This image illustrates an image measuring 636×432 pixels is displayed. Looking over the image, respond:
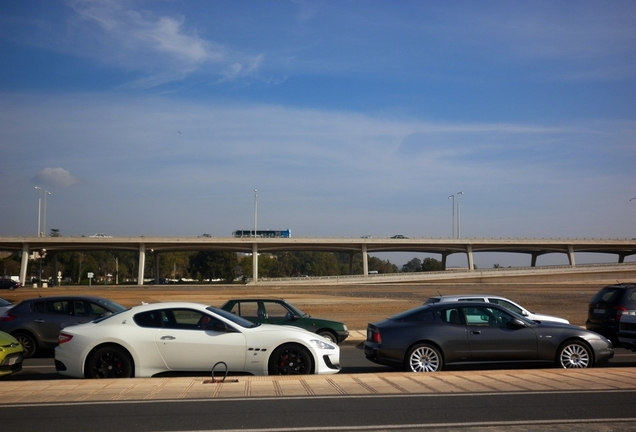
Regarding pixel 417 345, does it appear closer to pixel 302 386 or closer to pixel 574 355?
pixel 302 386

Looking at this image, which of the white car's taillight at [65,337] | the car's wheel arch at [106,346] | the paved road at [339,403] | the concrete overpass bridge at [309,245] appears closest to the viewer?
the paved road at [339,403]

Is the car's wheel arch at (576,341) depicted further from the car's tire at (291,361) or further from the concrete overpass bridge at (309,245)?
the concrete overpass bridge at (309,245)

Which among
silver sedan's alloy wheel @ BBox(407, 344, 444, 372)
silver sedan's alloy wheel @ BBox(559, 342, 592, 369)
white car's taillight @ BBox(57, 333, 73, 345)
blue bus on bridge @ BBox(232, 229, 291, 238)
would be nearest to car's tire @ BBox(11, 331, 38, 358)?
white car's taillight @ BBox(57, 333, 73, 345)

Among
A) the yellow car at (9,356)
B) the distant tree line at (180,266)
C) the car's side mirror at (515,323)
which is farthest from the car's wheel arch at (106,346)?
the distant tree line at (180,266)

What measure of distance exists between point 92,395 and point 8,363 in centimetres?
285

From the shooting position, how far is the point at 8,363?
11.7 meters

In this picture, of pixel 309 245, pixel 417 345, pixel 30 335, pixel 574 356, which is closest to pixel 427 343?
pixel 417 345

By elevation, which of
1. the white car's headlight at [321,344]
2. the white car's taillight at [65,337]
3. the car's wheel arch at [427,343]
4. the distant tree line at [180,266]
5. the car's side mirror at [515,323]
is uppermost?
the distant tree line at [180,266]

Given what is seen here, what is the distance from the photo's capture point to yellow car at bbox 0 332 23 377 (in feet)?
38.0

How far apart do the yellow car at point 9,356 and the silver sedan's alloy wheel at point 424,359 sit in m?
7.46

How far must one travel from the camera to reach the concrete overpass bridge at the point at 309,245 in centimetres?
9012

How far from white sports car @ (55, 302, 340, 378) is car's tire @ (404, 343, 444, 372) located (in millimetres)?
1775

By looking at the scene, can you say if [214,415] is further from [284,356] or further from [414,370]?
[414,370]

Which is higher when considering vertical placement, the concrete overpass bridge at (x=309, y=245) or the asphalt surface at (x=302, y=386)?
the concrete overpass bridge at (x=309, y=245)
